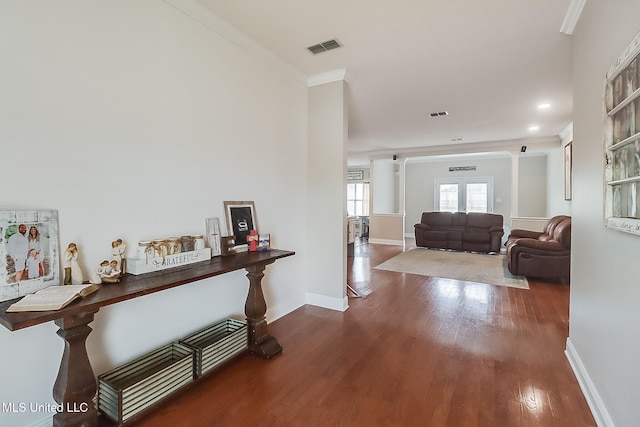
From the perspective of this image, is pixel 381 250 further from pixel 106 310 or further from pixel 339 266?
pixel 106 310

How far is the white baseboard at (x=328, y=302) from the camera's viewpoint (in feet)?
10.5

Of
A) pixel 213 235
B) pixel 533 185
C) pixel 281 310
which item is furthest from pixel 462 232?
pixel 213 235

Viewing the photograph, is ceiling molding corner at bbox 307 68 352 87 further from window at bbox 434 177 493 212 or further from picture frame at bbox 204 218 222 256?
window at bbox 434 177 493 212

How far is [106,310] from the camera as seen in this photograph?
1.67 m

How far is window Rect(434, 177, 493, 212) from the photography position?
9078 millimetres

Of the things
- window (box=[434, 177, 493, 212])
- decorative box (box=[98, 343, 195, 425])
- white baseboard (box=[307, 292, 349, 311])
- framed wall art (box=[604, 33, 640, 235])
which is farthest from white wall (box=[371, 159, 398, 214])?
decorative box (box=[98, 343, 195, 425])

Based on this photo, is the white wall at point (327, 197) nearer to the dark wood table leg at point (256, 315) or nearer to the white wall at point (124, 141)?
the white wall at point (124, 141)

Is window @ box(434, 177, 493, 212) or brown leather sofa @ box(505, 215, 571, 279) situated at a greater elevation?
window @ box(434, 177, 493, 212)

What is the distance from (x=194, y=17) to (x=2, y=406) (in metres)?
2.45

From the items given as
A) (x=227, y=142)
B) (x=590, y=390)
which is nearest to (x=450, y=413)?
(x=590, y=390)

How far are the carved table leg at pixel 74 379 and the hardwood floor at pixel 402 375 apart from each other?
0.35 meters

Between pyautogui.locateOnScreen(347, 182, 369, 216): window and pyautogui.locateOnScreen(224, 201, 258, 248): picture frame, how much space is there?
835cm

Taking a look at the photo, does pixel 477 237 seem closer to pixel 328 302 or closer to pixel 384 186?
pixel 384 186

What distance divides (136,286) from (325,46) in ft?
7.79
